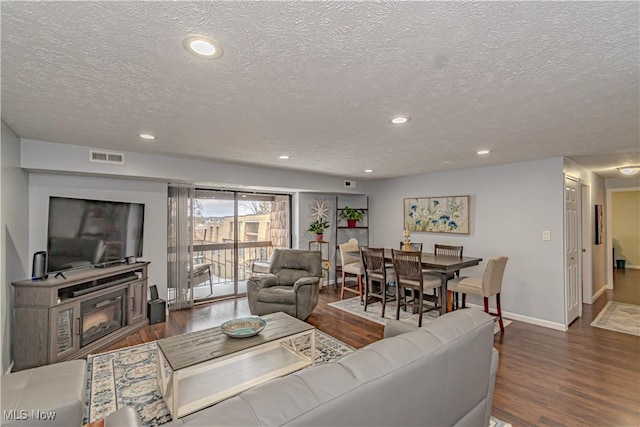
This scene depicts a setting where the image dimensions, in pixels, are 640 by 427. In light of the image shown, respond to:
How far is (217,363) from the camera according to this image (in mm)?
2293

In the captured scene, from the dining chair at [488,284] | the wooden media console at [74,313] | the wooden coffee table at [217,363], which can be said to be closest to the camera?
the wooden coffee table at [217,363]

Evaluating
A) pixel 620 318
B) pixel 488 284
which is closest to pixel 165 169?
pixel 488 284

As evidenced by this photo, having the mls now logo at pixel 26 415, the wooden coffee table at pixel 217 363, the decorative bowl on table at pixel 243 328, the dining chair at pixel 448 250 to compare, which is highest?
the dining chair at pixel 448 250

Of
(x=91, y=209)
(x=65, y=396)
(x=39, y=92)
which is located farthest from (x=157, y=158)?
(x=65, y=396)

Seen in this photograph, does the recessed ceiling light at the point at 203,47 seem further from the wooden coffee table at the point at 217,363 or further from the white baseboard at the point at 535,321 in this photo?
the white baseboard at the point at 535,321

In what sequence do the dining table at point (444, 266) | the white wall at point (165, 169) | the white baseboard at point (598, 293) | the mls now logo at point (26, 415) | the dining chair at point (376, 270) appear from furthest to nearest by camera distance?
1. the white baseboard at point (598, 293)
2. the dining chair at point (376, 270)
3. the dining table at point (444, 266)
4. the white wall at point (165, 169)
5. the mls now logo at point (26, 415)

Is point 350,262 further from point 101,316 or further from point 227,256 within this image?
point 101,316

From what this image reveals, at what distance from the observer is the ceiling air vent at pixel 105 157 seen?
3.41 metres

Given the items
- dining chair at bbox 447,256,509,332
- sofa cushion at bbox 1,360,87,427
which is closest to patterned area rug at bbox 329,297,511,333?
dining chair at bbox 447,256,509,332

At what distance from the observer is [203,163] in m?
4.24

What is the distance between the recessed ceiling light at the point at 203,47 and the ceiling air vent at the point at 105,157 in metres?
2.74

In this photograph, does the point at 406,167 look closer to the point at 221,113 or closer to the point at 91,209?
the point at 221,113

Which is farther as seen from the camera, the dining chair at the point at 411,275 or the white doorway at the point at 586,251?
the white doorway at the point at 586,251

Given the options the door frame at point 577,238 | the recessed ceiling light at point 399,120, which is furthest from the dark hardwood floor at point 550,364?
the recessed ceiling light at point 399,120
